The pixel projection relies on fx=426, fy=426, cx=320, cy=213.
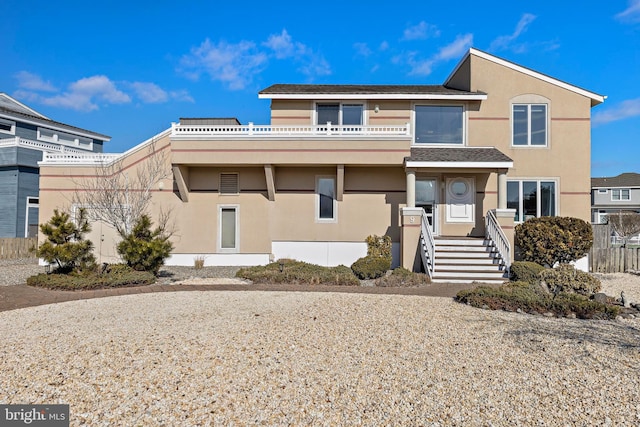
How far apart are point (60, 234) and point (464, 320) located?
11.3 m

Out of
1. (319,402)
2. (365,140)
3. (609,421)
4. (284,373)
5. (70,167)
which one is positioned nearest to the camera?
(609,421)

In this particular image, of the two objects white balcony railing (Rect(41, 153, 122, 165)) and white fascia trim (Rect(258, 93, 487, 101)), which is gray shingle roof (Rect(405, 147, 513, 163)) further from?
white balcony railing (Rect(41, 153, 122, 165))

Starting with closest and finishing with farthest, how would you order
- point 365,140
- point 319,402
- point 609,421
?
point 609,421 < point 319,402 < point 365,140

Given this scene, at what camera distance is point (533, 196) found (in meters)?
17.1

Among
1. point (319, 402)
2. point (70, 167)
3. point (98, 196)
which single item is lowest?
point (319, 402)

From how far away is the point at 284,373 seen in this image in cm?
507

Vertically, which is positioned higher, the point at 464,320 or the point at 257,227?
the point at 257,227

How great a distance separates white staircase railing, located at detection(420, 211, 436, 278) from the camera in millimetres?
13539

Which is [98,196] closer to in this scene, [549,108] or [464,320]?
[464,320]

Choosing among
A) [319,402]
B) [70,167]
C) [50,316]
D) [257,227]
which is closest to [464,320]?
[319,402]

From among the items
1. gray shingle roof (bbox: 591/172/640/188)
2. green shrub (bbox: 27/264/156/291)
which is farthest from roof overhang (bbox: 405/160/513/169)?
gray shingle roof (bbox: 591/172/640/188)

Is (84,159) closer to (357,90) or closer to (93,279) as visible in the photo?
(93,279)

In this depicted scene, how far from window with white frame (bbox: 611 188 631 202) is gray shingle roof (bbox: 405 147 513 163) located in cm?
3754

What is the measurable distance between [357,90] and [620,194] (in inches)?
1613
